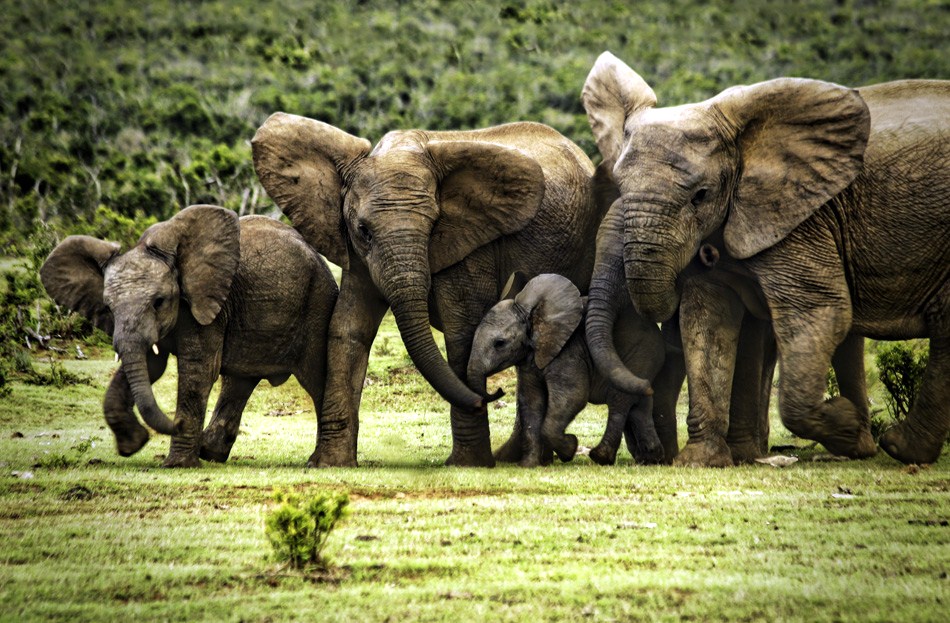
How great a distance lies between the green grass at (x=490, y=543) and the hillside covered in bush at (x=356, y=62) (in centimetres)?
4859

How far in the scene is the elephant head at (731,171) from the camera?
1222 centimetres

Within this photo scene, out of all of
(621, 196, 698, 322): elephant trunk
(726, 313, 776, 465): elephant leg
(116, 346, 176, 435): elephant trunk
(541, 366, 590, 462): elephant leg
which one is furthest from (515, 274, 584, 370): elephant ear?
(116, 346, 176, 435): elephant trunk

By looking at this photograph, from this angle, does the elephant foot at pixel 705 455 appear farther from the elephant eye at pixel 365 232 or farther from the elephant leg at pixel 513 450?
the elephant eye at pixel 365 232

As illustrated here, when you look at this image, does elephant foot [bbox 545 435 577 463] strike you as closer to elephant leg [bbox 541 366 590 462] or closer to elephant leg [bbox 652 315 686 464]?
elephant leg [bbox 541 366 590 462]

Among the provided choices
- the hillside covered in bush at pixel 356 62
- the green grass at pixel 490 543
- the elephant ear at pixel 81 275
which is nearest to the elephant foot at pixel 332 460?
the green grass at pixel 490 543

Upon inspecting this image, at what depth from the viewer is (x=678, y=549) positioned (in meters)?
8.41

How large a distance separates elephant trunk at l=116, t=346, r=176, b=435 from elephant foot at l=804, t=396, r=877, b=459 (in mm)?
5853

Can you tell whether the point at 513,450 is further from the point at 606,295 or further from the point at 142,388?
the point at 142,388

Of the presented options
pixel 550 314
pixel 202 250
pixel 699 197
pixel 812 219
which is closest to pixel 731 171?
pixel 699 197

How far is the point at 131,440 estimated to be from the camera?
43.8ft

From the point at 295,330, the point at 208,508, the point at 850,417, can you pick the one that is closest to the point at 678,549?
the point at 208,508

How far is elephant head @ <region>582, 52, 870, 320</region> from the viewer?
1222 centimetres

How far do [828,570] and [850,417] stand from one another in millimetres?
4886

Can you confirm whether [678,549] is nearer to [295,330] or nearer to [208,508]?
[208,508]
